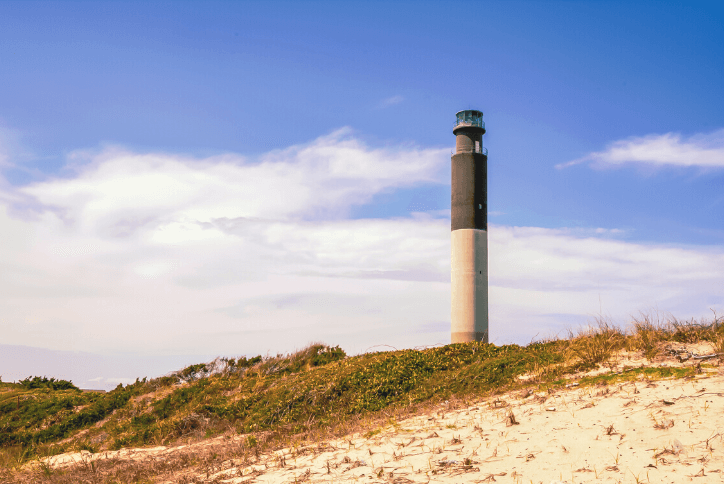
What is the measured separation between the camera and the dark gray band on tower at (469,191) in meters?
34.7

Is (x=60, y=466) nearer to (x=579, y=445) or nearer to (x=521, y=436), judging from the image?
(x=521, y=436)

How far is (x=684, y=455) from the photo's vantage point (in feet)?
21.7

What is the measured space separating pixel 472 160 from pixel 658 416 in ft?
95.1

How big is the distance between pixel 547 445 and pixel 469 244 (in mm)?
27164

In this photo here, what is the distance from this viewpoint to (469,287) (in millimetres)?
34031

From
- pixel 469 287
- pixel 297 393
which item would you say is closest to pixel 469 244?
pixel 469 287

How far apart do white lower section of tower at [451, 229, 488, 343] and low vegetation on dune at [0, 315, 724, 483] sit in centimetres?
1504

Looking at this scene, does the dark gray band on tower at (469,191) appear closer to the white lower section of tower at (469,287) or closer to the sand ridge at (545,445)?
the white lower section of tower at (469,287)

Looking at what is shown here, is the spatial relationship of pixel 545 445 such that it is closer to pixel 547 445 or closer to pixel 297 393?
pixel 547 445

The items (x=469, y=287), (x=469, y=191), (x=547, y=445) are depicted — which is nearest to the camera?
(x=547, y=445)

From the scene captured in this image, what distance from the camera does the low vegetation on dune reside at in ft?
38.6

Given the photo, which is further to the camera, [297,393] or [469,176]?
[469,176]

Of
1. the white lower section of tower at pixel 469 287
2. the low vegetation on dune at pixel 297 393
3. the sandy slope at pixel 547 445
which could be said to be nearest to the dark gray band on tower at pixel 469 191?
the white lower section of tower at pixel 469 287

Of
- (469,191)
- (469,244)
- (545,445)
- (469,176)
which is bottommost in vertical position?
(545,445)
